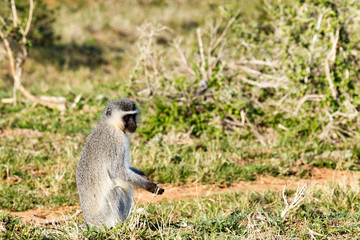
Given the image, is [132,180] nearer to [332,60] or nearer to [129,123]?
[129,123]

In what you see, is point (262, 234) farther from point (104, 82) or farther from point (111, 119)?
point (104, 82)

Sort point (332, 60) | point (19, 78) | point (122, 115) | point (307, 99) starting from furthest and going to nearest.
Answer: point (19, 78) → point (307, 99) → point (332, 60) → point (122, 115)

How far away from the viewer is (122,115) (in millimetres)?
4508

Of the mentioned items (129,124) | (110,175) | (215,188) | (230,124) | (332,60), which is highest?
(129,124)

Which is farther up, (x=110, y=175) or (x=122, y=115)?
(x=122, y=115)

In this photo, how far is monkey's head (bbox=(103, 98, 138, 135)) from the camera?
4.50 m

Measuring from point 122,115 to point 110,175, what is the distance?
57cm

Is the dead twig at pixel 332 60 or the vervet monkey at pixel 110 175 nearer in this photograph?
the vervet monkey at pixel 110 175

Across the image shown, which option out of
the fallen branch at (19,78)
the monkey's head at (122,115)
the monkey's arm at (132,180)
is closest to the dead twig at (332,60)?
the monkey's head at (122,115)

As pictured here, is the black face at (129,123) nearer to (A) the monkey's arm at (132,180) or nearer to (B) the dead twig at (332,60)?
(A) the monkey's arm at (132,180)

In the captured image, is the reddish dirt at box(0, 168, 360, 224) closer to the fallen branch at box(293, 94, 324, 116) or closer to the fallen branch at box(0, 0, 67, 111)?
the fallen branch at box(293, 94, 324, 116)

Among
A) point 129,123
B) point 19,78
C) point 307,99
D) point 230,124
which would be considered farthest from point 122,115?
point 19,78

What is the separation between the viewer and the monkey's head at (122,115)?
4504mm

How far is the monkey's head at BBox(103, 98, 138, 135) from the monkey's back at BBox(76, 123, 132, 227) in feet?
0.33
